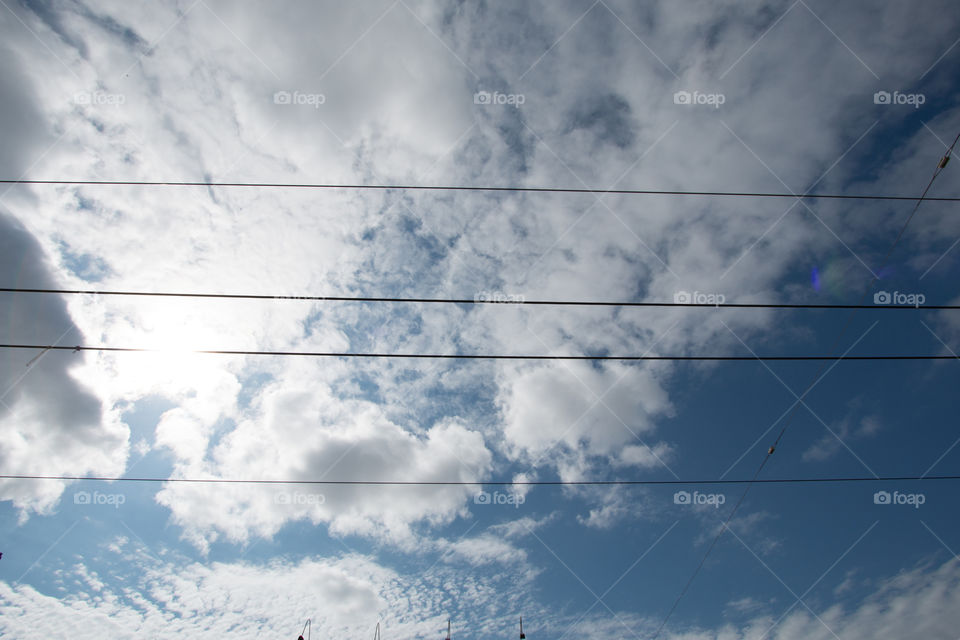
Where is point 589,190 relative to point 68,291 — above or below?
above

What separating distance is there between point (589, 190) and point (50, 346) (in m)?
13.4

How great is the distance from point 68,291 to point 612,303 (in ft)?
39.2

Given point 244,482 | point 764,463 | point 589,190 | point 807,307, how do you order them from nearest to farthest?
point 807,307 → point 589,190 → point 244,482 → point 764,463

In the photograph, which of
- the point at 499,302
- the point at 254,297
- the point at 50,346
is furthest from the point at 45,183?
the point at 499,302

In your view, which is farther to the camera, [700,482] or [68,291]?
[700,482]

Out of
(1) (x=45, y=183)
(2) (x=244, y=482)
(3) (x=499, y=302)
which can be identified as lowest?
(2) (x=244, y=482)

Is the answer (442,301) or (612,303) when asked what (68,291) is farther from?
(612,303)

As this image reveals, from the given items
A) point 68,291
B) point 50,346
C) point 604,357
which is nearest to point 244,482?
point 50,346

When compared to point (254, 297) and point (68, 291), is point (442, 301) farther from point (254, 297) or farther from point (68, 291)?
point (68, 291)

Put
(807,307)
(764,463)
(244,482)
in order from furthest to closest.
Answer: (764,463) < (244,482) < (807,307)

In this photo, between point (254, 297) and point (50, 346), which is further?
point (50, 346)

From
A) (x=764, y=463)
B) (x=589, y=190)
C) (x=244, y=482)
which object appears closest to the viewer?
(x=589, y=190)

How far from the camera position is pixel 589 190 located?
10.3 meters

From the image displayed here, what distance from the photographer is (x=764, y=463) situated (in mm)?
16125
